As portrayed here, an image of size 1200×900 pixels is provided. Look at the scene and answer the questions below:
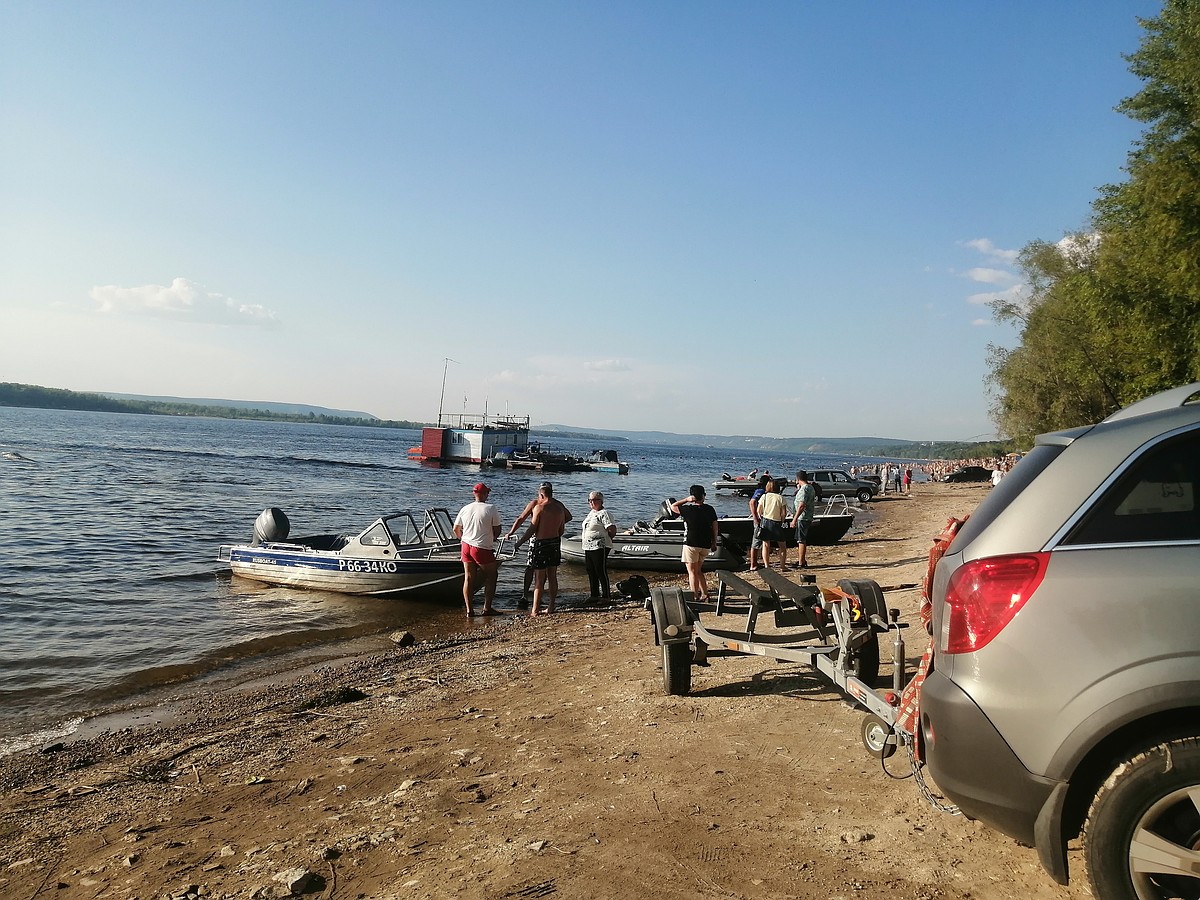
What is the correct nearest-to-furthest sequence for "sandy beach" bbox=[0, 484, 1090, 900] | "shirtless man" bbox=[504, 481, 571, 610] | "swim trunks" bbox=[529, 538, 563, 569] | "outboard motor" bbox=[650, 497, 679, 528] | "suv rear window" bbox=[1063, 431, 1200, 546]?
"suv rear window" bbox=[1063, 431, 1200, 546]
"sandy beach" bbox=[0, 484, 1090, 900]
"shirtless man" bbox=[504, 481, 571, 610]
"swim trunks" bbox=[529, 538, 563, 569]
"outboard motor" bbox=[650, 497, 679, 528]

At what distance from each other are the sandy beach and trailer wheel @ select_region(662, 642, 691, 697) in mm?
109

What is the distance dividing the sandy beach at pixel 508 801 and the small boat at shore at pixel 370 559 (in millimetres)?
5544

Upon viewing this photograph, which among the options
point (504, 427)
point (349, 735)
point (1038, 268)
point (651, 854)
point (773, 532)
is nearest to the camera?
point (651, 854)

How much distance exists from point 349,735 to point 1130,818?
5.61 meters

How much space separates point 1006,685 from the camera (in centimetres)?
279

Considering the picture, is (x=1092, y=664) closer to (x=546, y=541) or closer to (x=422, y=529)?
(x=546, y=541)

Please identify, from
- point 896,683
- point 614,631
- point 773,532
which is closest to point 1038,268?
point 773,532

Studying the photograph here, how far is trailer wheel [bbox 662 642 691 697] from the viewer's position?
21.6ft

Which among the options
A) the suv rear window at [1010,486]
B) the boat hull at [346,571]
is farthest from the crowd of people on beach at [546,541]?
the suv rear window at [1010,486]

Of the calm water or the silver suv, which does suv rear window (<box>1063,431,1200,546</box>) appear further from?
the calm water

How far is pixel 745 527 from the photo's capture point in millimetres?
19328

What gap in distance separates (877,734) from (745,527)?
15.0 m

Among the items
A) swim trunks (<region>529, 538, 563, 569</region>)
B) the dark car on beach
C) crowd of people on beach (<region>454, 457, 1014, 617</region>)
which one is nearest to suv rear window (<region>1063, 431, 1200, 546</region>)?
crowd of people on beach (<region>454, 457, 1014, 617</region>)

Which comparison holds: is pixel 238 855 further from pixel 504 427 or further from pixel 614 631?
pixel 504 427
